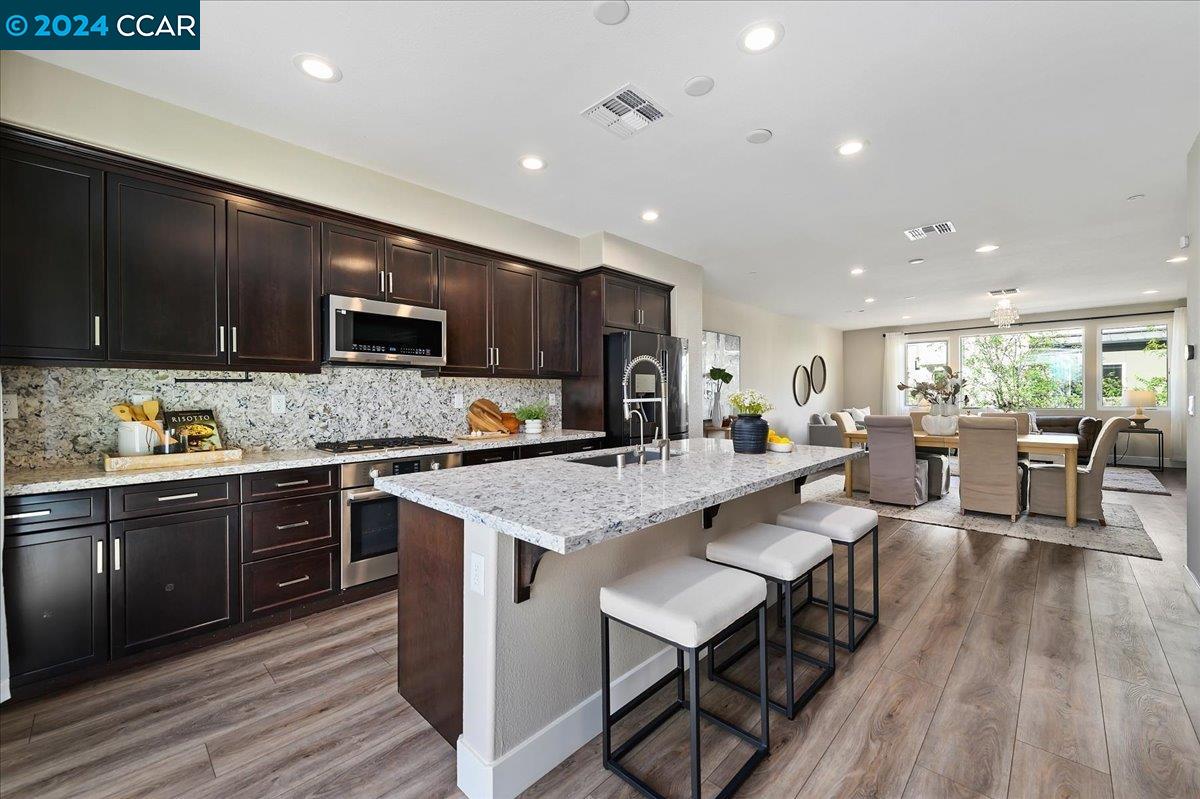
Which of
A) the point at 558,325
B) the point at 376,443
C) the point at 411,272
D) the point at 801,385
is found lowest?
the point at 376,443

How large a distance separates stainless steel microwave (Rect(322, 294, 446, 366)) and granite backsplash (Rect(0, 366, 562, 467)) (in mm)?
354

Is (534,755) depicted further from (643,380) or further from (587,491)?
(643,380)

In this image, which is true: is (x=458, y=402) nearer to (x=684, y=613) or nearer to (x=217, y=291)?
(x=217, y=291)

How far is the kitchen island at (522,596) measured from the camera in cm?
145

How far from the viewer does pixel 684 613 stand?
1426mm

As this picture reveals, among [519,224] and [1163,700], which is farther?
[519,224]

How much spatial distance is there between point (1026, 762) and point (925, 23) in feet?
8.77

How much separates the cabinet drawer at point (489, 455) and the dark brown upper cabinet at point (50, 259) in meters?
1.87

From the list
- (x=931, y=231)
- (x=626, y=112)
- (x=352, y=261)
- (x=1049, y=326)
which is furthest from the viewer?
(x=1049, y=326)

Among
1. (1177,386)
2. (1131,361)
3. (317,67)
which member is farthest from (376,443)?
(1131,361)

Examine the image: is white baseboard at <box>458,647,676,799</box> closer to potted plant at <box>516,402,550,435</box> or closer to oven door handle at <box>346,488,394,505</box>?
oven door handle at <box>346,488,394,505</box>

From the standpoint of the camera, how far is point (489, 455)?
354 cm

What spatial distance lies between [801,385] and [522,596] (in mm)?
9300

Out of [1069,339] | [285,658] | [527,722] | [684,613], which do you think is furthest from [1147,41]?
[1069,339]
